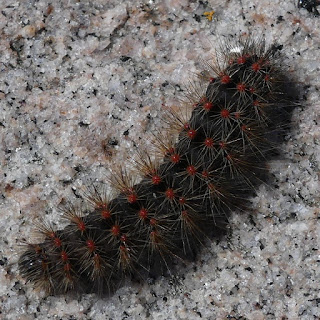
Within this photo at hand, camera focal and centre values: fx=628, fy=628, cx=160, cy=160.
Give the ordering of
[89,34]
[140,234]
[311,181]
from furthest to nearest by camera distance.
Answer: [89,34], [311,181], [140,234]

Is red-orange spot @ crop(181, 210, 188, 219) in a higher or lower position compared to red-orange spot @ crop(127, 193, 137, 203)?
lower

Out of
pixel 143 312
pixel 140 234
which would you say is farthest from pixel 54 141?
pixel 143 312

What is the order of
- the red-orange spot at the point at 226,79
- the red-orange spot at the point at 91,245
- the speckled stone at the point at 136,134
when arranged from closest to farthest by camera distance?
the red-orange spot at the point at 91,245
the red-orange spot at the point at 226,79
the speckled stone at the point at 136,134

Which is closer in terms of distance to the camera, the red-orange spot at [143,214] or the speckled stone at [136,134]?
the red-orange spot at [143,214]

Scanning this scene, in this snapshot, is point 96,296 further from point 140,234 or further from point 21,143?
point 21,143

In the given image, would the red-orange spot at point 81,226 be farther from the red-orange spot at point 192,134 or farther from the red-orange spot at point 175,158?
the red-orange spot at point 192,134

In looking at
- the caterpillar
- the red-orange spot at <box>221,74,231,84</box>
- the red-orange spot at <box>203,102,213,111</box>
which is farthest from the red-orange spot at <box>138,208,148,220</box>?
the red-orange spot at <box>221,74,231,84</box>

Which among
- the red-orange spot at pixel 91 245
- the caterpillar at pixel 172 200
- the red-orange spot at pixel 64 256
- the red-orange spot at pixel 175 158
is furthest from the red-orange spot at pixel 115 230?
the red-orange spot at pixel 175 158

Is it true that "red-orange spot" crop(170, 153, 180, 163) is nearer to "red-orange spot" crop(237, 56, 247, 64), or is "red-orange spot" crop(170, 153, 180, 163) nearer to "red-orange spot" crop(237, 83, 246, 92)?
"red-orange spot" crop(237, 83, 246, 92)
